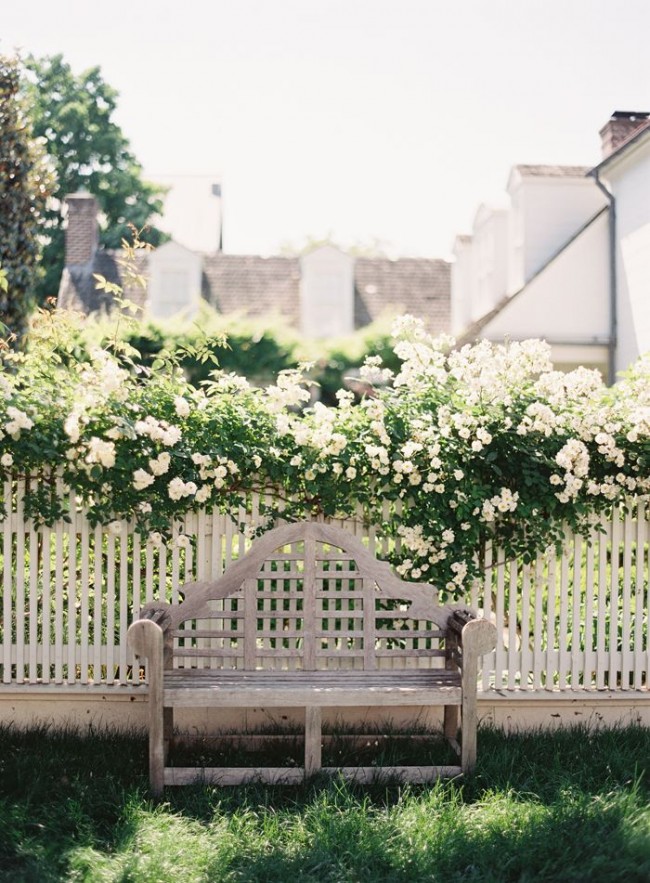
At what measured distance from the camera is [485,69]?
300 inches

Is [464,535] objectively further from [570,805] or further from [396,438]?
[570,805]

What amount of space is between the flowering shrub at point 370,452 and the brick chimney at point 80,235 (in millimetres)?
19015

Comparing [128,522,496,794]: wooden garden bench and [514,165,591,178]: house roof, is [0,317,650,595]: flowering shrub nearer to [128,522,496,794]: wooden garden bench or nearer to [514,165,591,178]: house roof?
[128,522,496,794]: wooden garden bench

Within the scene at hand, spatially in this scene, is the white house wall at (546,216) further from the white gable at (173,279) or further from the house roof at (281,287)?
the white gable at (173,279)

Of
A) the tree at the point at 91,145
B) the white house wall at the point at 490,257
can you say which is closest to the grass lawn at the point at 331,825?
the white house wall at the point at 490,257

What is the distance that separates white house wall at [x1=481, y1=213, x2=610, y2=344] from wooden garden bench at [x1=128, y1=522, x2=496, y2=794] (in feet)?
33.2

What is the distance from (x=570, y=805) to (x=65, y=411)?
A: 119 inches

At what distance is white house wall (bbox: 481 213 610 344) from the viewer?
1405 cm

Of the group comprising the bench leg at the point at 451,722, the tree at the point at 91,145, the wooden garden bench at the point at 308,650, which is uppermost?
the tree at the point at 91,145

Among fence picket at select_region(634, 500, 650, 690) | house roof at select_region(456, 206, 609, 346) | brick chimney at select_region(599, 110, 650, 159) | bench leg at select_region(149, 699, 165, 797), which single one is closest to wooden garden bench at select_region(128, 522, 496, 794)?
bench leg at select_region(149, 699, 165, 797)

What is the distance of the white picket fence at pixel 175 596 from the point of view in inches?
193

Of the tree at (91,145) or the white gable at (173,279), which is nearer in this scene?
the white gable at (173,279)

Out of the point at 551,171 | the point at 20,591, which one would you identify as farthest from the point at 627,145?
the point at 20,591

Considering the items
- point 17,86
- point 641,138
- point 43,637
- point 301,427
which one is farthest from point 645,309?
point 43,637
